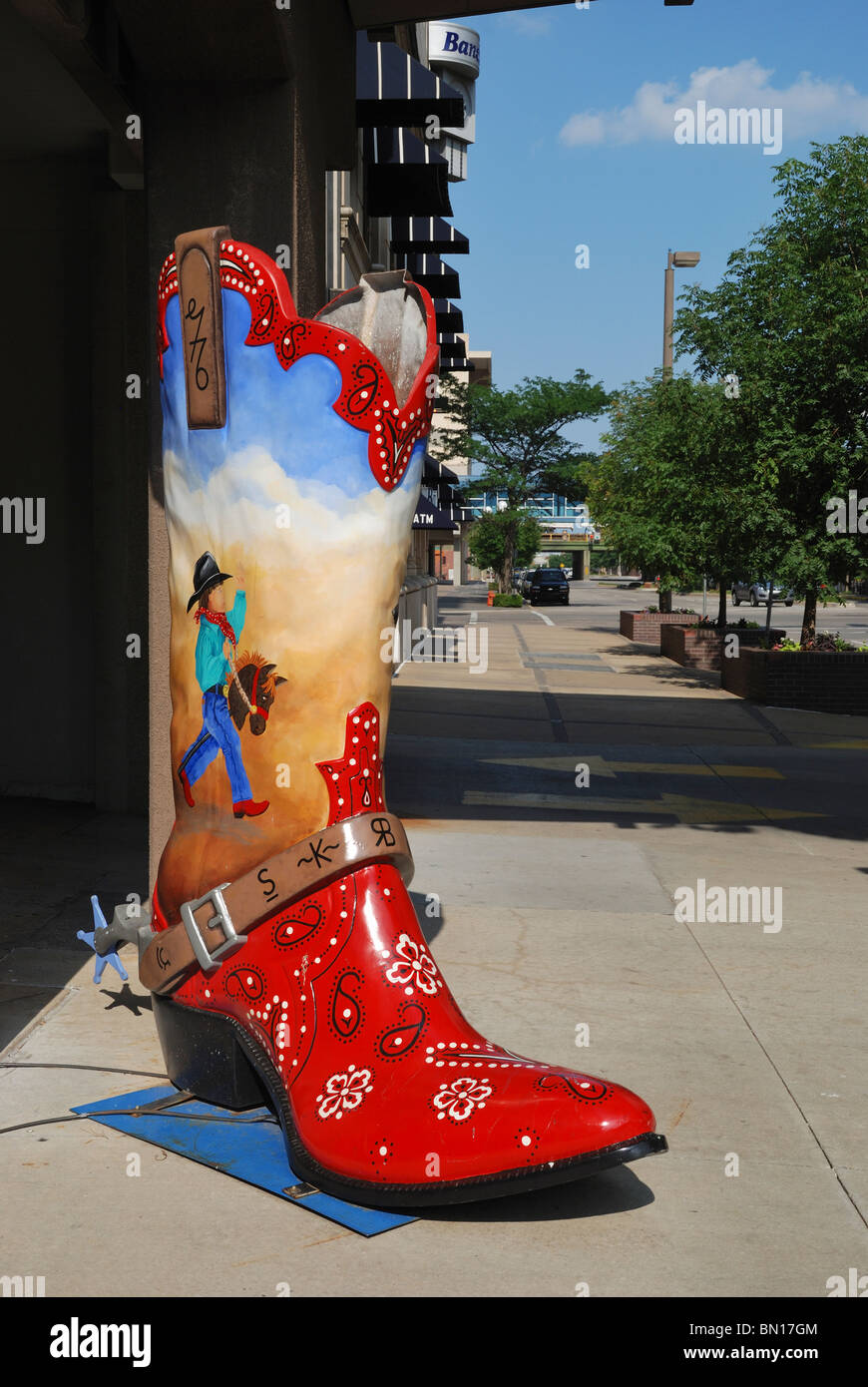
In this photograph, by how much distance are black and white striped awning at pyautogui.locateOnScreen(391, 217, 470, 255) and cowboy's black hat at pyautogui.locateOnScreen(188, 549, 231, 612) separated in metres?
15.1

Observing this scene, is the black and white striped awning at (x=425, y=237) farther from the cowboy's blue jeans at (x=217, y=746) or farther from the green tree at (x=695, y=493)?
the cowboy's blue jeans at (x=217, y=746)

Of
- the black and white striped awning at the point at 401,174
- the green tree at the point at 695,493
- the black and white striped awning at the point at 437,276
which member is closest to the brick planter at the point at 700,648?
the green tree at the point at 695,493

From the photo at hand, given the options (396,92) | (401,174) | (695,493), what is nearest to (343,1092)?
(396,92)

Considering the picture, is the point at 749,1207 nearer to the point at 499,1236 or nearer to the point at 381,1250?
the point at 499,1236

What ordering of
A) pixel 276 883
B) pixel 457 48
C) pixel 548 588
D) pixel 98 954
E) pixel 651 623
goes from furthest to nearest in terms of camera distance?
pixel 457 48 → pixel 548 588 → pixel 651 623 → pixel 98 954 → pixel 276 883

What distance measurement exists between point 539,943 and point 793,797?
497 cm

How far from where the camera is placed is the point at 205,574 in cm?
390

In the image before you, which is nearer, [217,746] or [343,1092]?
[343,1092]

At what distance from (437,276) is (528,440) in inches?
1498

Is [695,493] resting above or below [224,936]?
above

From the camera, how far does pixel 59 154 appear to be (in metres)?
8.65

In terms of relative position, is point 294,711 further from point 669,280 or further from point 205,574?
point 669,280

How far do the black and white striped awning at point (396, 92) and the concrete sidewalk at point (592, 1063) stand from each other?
5.64 m

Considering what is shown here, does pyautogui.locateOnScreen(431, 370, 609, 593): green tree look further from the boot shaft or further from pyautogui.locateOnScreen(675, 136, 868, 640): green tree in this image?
the boot shaft
